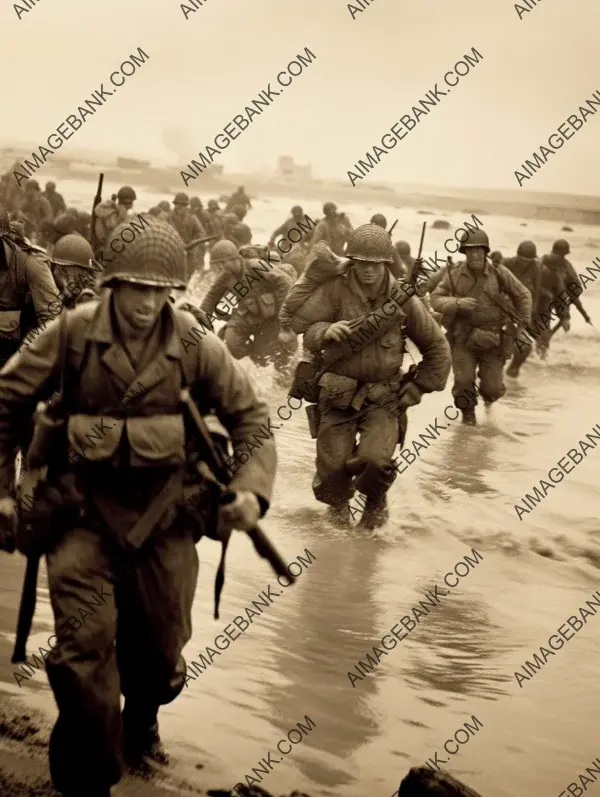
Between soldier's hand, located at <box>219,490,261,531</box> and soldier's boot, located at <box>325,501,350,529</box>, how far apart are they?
13.6 feet

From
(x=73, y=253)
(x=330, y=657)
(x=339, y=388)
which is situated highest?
(x=339, y=388)

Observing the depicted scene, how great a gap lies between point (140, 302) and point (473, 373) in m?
→ 8.02

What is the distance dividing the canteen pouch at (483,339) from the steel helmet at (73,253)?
4.22 m

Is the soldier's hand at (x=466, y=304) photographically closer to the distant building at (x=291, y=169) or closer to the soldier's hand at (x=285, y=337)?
the soldier's hand at (x=285, y=337)

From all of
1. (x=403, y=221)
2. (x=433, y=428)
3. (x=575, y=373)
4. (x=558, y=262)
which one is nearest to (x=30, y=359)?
(x=433, y=428)

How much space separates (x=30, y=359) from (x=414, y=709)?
7.96 feet

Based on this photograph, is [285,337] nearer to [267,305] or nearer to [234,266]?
[267,305]

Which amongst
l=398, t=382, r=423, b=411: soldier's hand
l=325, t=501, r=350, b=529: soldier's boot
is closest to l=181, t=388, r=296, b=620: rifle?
l=398, t=382, r=423, b=411: soldier's hand

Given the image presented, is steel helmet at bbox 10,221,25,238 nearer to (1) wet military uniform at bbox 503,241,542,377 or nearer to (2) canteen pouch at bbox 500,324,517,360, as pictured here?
(2) canteen pouch at bbox 500,324,517,360

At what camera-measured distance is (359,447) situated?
24.1ft

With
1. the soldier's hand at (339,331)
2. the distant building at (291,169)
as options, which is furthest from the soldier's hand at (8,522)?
the distant building at (291,169)

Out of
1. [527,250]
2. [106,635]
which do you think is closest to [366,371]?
[106,635]

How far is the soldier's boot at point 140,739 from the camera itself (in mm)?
4090

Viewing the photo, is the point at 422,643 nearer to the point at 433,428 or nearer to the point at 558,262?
the point at 433,428
